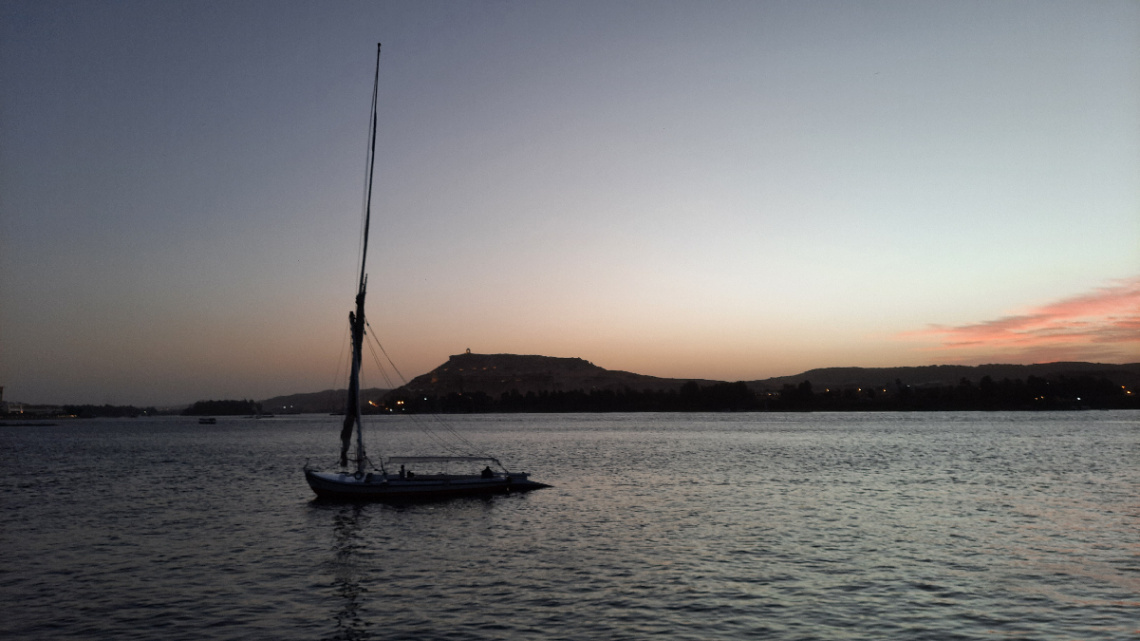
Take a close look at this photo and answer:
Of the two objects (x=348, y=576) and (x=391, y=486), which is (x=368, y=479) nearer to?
(x=391, y=486)

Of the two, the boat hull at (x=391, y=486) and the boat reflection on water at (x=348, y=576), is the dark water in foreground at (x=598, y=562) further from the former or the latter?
the boat hull at (x=391, y=486)

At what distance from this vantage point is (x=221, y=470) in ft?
293

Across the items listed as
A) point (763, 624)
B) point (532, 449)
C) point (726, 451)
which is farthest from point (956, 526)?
point (532, 449)

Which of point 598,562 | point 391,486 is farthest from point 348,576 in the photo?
point 391,486

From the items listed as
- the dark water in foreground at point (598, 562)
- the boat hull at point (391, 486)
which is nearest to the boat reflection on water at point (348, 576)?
the dark water in foreground at point (598, 562)

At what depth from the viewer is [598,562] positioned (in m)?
32.5

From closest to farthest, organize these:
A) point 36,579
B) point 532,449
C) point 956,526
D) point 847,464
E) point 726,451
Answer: point 36,579, point 956,526, point 847,464, point 726,451, point 532,449

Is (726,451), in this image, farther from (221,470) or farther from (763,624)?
(763,624)

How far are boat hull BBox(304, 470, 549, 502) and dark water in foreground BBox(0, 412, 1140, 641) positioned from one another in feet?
3.68

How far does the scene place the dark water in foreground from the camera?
77.3ft

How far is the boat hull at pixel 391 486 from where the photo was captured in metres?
54.4

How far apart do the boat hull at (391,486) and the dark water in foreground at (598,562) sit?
1120mm

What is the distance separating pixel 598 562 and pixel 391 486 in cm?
2587

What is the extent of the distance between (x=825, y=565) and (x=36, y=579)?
3109cm
